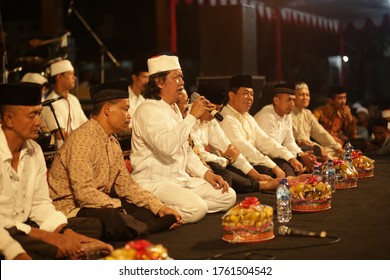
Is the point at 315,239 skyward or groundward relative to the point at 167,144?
groundward

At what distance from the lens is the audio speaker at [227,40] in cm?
894

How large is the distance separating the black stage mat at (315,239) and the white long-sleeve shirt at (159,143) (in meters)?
0.46

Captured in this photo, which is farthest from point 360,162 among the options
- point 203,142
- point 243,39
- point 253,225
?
point 253,225

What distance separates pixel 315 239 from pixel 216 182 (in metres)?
1.46

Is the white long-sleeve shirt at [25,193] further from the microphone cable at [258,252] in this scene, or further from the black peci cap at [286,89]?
the black peci cap at [286,89]

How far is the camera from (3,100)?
3838mm

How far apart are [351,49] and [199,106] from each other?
1011 cm

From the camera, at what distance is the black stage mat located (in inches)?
→ 157

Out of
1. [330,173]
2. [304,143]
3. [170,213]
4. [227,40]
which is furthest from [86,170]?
[227,40]

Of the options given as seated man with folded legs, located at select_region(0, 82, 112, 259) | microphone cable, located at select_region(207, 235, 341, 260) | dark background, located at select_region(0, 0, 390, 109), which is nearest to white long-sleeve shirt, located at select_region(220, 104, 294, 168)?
microphone cable, located at select_region(207, 235, 341, 260)

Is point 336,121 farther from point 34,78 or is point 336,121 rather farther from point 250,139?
point 34,78

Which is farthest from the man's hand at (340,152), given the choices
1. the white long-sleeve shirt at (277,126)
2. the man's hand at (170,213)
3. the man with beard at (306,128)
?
the man's hand at (170,213)

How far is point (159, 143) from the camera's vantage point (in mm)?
5051

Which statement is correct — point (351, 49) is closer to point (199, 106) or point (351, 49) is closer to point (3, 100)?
point (199, 106)
